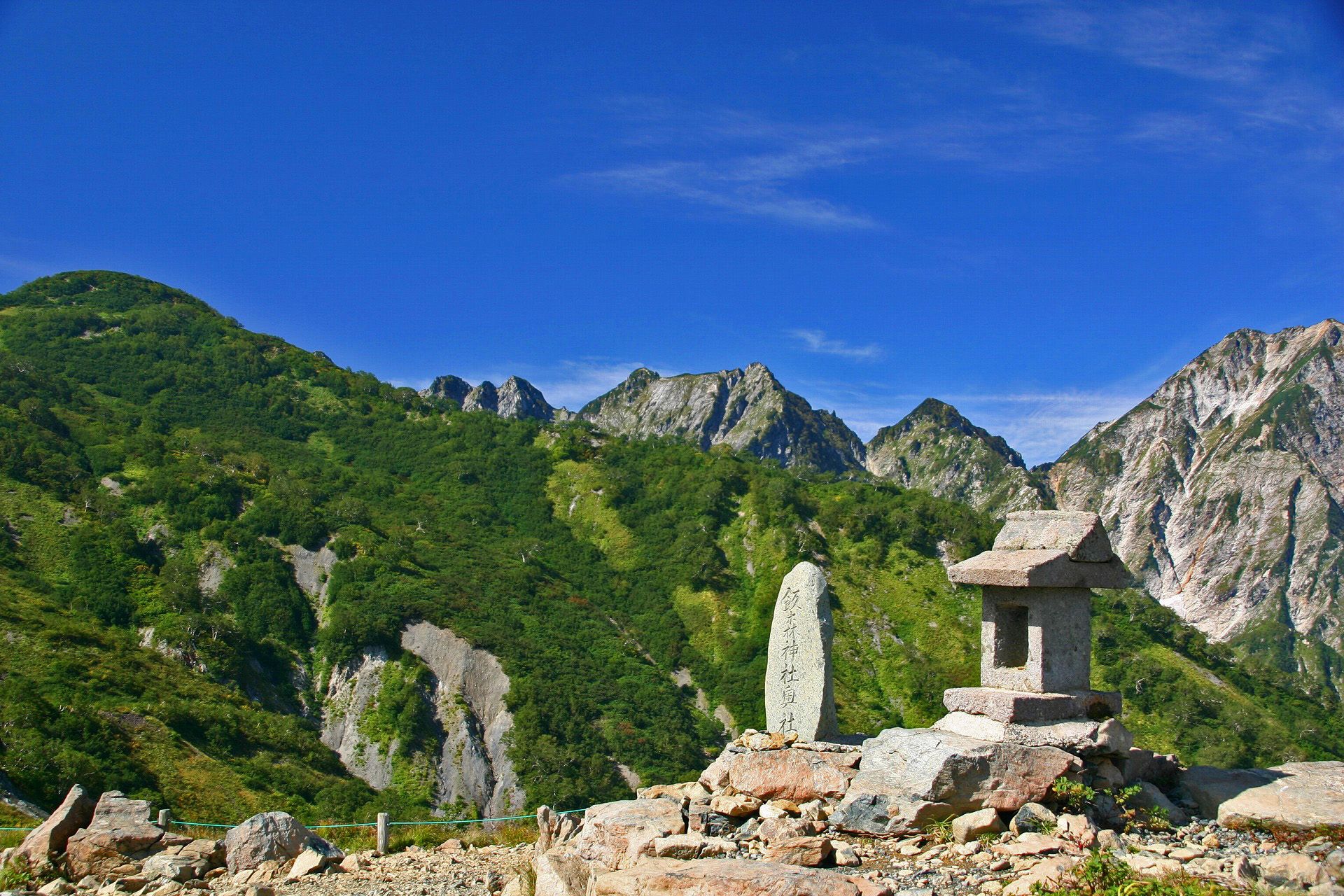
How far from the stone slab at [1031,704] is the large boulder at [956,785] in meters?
0.47

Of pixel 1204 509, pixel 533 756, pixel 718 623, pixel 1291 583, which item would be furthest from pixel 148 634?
pixel 1204 509

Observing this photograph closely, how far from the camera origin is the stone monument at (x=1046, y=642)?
9781mm

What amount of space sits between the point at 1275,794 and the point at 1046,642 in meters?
2.61

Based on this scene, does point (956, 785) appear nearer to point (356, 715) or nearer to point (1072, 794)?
point (1072, 794)

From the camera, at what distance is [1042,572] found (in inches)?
397

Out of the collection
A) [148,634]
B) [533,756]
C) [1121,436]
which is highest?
[1121,436]

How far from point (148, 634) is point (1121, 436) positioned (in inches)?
7254

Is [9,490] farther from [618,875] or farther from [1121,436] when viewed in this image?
[1121,436]

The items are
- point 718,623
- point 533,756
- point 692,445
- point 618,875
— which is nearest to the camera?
point 618,875

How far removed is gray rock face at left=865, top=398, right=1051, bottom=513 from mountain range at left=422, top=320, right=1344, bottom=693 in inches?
12.7

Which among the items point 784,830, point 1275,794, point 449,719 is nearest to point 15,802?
point 449,719

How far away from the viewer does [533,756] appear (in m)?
37.6

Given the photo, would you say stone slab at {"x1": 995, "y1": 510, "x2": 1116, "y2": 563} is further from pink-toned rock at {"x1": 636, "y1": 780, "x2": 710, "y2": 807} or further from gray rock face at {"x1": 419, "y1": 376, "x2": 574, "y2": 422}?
gray rock face at {"x1": 419, "y1": 376, "x2": 574, "y2": 422}

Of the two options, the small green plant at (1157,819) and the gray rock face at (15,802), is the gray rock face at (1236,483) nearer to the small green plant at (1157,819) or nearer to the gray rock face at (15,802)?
the small green plant at (1157,819)
